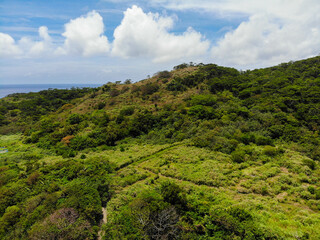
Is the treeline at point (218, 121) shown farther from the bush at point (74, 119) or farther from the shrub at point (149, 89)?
the shrub at point (149, 89)

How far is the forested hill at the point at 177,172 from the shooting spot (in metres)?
12.8

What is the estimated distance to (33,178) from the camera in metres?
19.8

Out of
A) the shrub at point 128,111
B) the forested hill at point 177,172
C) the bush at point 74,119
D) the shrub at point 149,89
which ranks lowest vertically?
the forested hill at point 177,172

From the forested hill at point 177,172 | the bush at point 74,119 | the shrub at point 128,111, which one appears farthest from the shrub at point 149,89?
the bush at point 74,119

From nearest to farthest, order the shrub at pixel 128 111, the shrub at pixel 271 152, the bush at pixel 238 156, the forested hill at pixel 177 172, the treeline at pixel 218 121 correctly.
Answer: the forested hill at pixel 177 172 → the bush at pixel 238 156 → the shrub at pixel 271 152 → the treeline at pixel 218 121 → the shrub at pixel 128 111

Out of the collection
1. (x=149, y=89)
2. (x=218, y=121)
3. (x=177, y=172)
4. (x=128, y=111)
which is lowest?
(x=177, y=172)

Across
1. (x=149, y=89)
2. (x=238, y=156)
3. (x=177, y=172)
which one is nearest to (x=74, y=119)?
(x=149, y=89)

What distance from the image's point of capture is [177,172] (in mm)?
21359

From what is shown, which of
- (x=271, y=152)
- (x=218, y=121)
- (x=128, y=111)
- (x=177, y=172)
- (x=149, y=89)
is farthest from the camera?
(x=149, y=89)

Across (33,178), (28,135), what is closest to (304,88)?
(33,178)

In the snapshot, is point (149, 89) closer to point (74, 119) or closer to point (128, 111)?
point (128, 111)

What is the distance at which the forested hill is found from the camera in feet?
41.8

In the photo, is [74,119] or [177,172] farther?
[74,119]

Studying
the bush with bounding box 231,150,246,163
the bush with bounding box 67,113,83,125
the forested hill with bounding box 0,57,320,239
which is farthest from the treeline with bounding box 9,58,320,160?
the bush with bounding box 231,150,246,163
